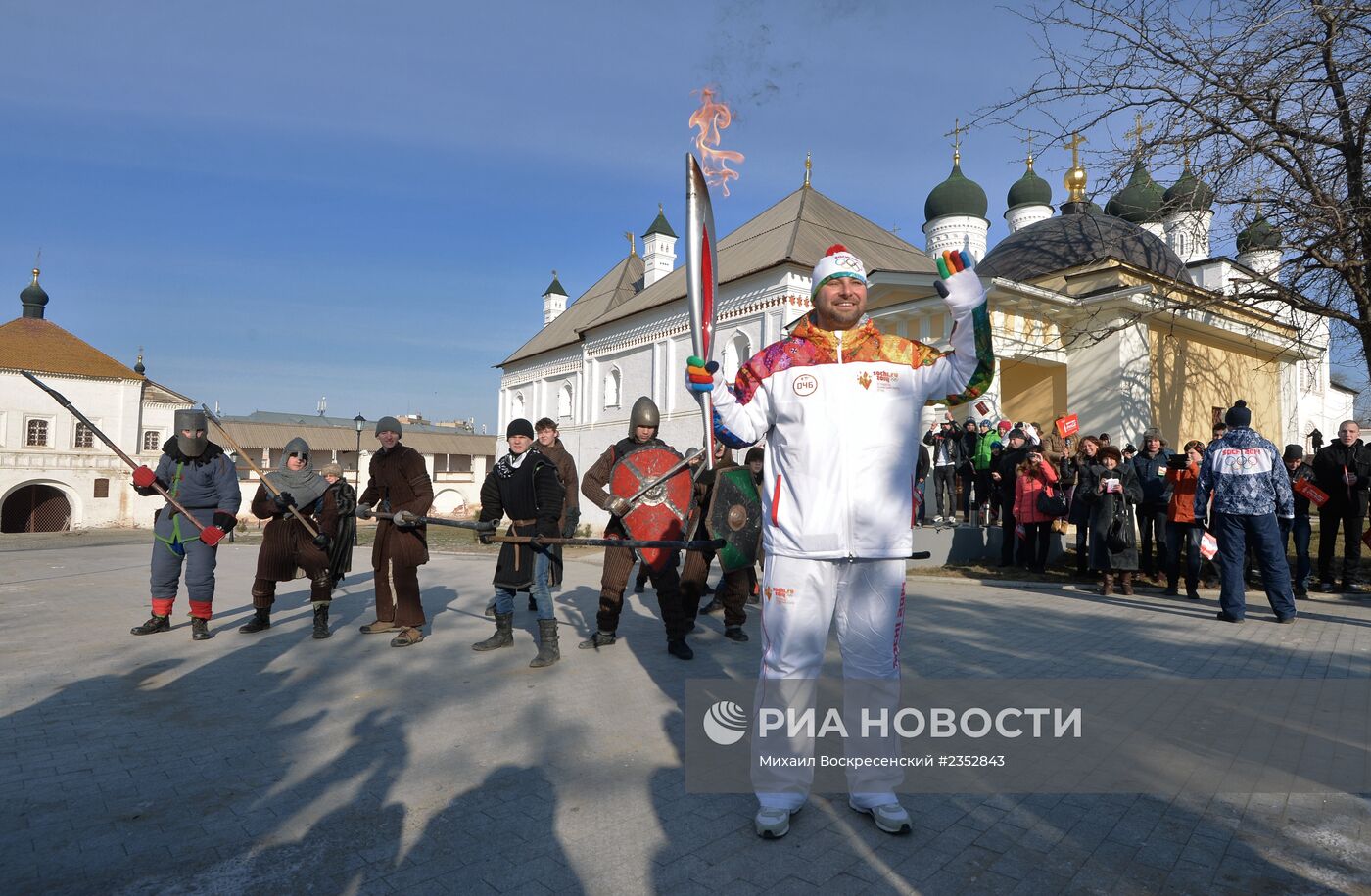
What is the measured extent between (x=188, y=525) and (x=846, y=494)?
658 cm

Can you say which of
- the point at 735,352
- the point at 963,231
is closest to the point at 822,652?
the point at 735,352

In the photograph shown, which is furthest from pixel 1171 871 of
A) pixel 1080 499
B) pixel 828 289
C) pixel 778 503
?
pixel 1080 499

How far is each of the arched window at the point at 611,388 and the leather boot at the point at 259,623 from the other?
89.8 ft

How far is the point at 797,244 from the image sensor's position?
1041 inches

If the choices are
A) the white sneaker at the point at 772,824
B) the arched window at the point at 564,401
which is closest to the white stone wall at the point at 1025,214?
the arched window at the point at 564,401

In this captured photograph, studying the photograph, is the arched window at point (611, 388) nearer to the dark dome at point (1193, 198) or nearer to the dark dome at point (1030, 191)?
the dark dome at point (1030, 191)

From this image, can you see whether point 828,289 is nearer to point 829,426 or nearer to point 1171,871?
point 829,426

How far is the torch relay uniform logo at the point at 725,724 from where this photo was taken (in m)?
4.25

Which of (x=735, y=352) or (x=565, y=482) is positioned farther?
(x=735, y=352)

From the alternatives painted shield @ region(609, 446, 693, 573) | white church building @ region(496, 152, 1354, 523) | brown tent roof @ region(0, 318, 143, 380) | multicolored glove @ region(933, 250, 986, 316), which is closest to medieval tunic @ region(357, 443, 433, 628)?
painted shield @ region(609, 446, 693, 573)

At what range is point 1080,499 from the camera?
9.65 meters

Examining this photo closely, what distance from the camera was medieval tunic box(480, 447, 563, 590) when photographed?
20.7ft

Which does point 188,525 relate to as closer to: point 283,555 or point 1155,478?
point 283,555

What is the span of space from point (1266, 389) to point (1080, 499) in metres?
20.3
